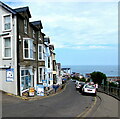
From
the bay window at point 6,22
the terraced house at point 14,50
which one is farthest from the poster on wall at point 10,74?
the bay window at point 6,22

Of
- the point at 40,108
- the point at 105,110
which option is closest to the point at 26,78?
the point at 40,108

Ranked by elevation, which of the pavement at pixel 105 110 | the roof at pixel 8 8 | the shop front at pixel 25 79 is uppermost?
the roof at pixel 8 8

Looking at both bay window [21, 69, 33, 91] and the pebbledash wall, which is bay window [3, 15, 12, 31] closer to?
the pebbledash wall

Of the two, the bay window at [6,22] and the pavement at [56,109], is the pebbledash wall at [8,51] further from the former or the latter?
the pavement at [56,109]

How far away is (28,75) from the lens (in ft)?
62.0

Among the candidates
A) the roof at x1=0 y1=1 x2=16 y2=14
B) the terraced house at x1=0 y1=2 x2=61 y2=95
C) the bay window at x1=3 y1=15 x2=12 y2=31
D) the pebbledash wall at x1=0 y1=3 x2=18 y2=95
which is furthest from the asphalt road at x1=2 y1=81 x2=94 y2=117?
the roof at x1=0 y1=1 x2=16 y2=14

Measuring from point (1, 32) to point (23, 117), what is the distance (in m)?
10.8

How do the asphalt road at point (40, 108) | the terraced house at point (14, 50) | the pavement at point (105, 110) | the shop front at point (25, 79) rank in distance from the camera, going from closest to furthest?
the asphalt road at point (40, 108) < the pavement at point (105, 110) < the terraced house at point (14, 50) < the shop front at point (25, 79)

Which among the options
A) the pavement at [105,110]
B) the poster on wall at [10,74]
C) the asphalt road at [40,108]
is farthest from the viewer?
the poster on wall at [10,74]

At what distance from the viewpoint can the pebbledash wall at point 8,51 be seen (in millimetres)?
15736

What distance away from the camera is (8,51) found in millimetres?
16406

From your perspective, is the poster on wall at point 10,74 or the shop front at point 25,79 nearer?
the poster on wall at point 10,74

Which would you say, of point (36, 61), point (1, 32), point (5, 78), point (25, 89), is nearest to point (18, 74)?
point (5, 78)

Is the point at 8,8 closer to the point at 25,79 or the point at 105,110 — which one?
Result: the point at 25,79
